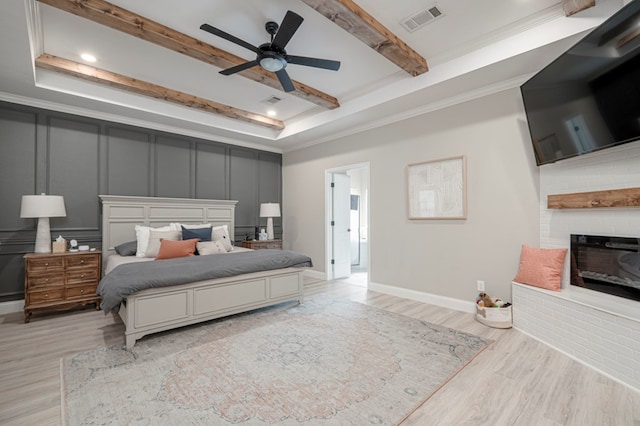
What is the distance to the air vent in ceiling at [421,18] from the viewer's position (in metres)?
2.67

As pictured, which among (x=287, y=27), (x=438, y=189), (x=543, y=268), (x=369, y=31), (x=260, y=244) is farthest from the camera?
(x=260, y=244)

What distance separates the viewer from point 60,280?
3.61 m

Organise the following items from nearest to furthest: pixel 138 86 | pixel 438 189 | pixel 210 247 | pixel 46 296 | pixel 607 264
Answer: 1. pixel 607 264
2. pixel 46 296
3. pixel 138 86
4. pixel 438 189
5. pixel 210 247

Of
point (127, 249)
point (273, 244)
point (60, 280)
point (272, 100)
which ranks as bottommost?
point (60, 280)

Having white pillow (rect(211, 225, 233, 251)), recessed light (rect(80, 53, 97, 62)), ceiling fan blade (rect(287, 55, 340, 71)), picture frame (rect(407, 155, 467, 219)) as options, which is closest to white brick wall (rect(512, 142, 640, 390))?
picture frame (rect(407, 155, 467, 219))

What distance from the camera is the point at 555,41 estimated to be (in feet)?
8.80

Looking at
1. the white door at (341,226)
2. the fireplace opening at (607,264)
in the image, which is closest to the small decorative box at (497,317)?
the fireplace opening at (607,264)

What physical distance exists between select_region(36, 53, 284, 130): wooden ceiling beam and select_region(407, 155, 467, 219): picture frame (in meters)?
2.99

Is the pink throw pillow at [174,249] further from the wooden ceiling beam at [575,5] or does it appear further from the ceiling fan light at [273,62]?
the wooden ceiling beam at [575,5]

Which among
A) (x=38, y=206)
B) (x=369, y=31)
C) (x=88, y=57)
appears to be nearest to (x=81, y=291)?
(x=38, y=206)

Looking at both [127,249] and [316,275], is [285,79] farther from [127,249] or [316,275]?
[316,275]

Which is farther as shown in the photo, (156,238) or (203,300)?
(156,238)

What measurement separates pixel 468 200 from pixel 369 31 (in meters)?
2.38

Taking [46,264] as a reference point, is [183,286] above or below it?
below
